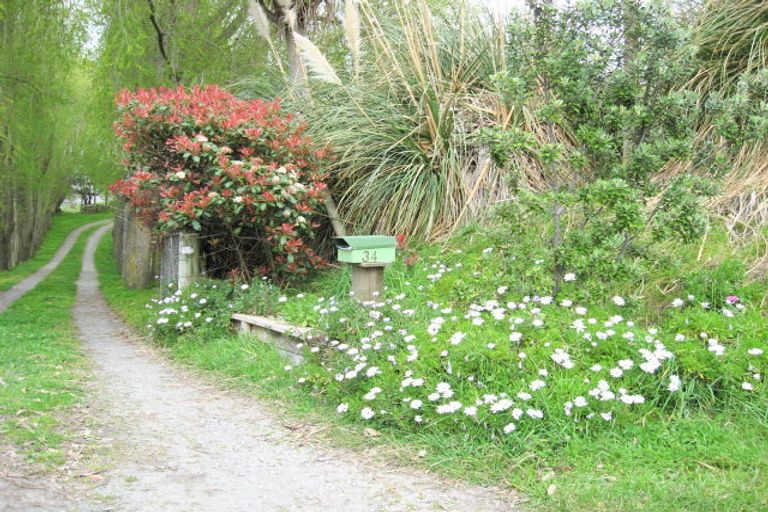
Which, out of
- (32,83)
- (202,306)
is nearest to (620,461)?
(202,306)

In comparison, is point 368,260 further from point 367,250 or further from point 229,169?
point 229,169

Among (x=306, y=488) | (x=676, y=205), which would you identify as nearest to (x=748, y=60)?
(x=676, y=205)

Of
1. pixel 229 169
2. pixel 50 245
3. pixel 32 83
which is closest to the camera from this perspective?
pixel 229 169

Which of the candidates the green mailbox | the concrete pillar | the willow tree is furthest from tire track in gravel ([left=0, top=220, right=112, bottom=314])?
the green mailbox

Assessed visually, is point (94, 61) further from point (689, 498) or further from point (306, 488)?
point (689, 498)

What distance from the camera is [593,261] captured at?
14.8 feet

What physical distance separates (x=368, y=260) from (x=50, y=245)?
111ft

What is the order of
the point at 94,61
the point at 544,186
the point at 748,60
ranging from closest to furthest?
the point at 748,60 < the point at 544,186 < the point at 94,61

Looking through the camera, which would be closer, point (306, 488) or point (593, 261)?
point (306, 488)

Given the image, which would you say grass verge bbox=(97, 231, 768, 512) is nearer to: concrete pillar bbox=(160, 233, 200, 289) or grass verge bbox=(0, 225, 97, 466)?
grass verge bbox=(0, 225, 97, 466)

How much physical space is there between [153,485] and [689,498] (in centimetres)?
248

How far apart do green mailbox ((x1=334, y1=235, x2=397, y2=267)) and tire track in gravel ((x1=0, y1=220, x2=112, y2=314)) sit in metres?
8.06

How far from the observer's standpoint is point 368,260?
18.1 feet

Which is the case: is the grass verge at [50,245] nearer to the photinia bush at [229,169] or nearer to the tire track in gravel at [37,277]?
the tire track in gravel at [37,277]
